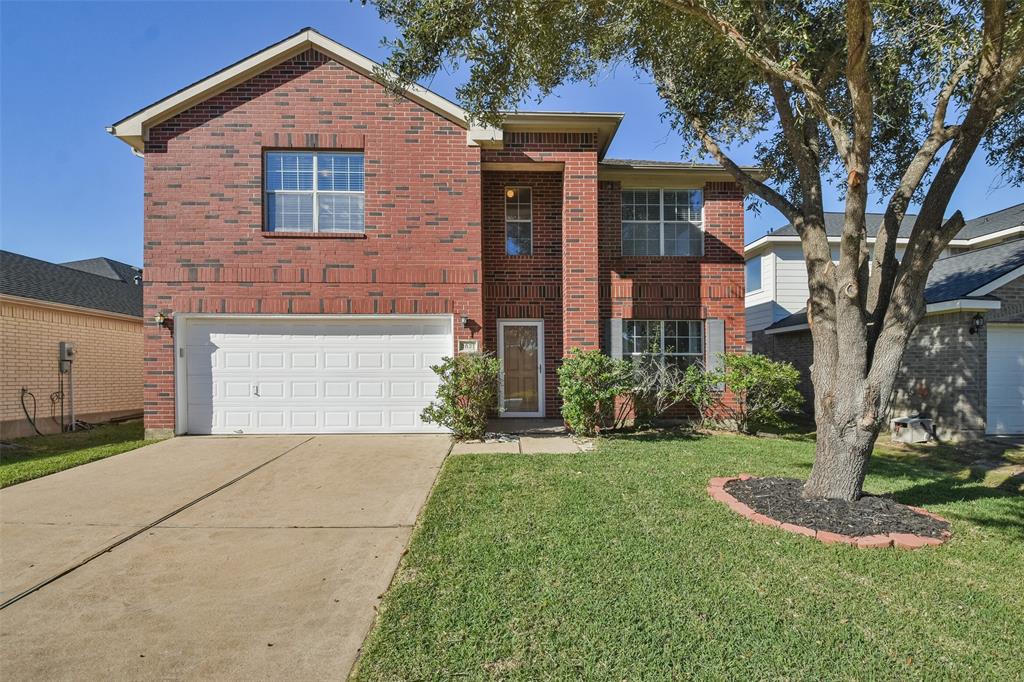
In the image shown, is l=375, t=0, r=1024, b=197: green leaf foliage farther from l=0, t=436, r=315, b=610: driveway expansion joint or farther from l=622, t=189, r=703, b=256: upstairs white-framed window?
l=0, t=436, r=315, b=610: driveway expansion joint

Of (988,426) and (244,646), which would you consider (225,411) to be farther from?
(988,426)

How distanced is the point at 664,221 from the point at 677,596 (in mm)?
9538

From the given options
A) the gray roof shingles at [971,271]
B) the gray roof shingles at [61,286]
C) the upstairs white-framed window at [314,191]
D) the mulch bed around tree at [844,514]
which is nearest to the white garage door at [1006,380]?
the gray roof shingles at [971,271]

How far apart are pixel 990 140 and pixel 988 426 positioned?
238 inches

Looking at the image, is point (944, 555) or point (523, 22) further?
point (523, 22)

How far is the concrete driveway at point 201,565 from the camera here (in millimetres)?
2854

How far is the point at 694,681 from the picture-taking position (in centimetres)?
253

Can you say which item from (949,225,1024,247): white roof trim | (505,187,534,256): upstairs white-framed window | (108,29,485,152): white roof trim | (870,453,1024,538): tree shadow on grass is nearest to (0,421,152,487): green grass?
(108,29,485,152): white roof trim

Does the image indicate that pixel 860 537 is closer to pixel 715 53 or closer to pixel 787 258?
pixel 715 53

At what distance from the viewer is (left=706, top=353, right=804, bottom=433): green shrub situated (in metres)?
9.34

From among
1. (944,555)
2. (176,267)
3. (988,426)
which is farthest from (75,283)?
(988,426)

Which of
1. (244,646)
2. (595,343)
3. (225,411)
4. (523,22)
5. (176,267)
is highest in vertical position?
(523,22)

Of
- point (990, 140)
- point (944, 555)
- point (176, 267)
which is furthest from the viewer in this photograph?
point (176, 267)

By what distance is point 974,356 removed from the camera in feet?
31.3
